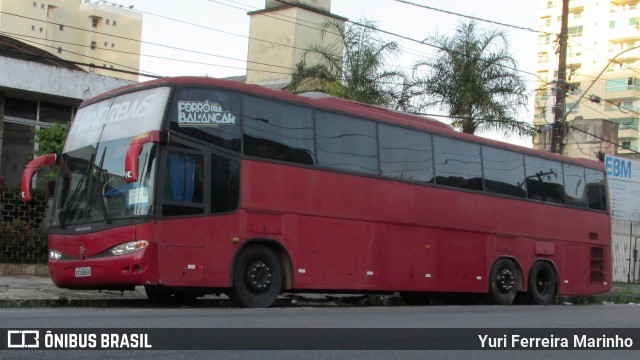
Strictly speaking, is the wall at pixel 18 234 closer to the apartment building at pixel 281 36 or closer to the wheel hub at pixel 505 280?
the wheel hub at pixel 505 280

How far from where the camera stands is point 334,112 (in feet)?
51.9

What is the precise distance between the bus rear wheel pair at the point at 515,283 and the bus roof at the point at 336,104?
2.68m

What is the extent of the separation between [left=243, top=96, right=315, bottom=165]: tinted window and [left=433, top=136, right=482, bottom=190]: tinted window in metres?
3.77

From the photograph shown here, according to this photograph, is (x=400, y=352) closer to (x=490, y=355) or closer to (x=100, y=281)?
(x=490, y=355)

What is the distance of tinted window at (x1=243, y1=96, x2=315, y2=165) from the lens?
14.2 meters

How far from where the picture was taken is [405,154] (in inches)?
672

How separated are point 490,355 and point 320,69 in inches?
914

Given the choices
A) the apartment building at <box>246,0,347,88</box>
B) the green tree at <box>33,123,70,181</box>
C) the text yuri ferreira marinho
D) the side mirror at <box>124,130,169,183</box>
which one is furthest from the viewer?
the apartment building at <box>246,0,347,88</box>

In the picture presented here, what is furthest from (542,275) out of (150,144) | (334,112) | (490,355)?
(490,355)

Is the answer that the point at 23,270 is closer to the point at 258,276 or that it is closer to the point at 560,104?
the point at 258,276

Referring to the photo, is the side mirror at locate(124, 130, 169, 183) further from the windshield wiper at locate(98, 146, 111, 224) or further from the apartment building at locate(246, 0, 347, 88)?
the apartment building at locate(246, 0, 347, 88)

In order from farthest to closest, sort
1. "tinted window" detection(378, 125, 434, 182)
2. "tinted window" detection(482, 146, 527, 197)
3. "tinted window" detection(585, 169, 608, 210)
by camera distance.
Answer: "tinted window" detection(585, 169, 608, 210), "tinted window" detection(482, 146, 527, 197), "tinted window" detection(378, 125, 434, 182)

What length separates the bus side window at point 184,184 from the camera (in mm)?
13008

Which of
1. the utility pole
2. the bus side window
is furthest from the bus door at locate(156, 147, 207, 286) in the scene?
the utility pole
